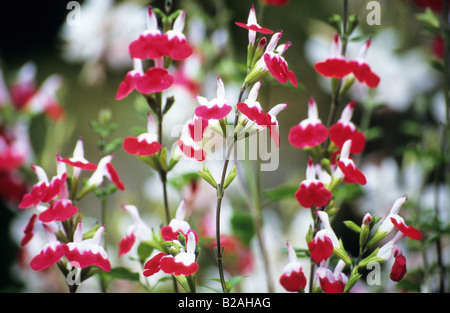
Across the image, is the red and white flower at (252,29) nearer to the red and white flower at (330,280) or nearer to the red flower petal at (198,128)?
the red flower petal at (198,128)

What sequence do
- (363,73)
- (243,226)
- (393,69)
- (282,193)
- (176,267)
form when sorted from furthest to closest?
(393,69), (243,226), (282,193), (363,73), (176,267)

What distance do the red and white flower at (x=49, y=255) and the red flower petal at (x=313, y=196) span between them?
22cm

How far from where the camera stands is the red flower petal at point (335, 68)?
47 centimetres

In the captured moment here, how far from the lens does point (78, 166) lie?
1.44 feet

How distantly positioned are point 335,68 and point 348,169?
0.12 meters

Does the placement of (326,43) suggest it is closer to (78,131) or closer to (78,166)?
(78,166)

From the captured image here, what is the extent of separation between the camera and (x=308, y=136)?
46 cm

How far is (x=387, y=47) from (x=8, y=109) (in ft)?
2.39

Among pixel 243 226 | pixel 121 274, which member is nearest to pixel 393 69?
pixel 243 226

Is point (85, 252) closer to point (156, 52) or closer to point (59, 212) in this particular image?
point (59, 212)

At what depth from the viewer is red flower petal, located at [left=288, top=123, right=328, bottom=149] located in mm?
452
